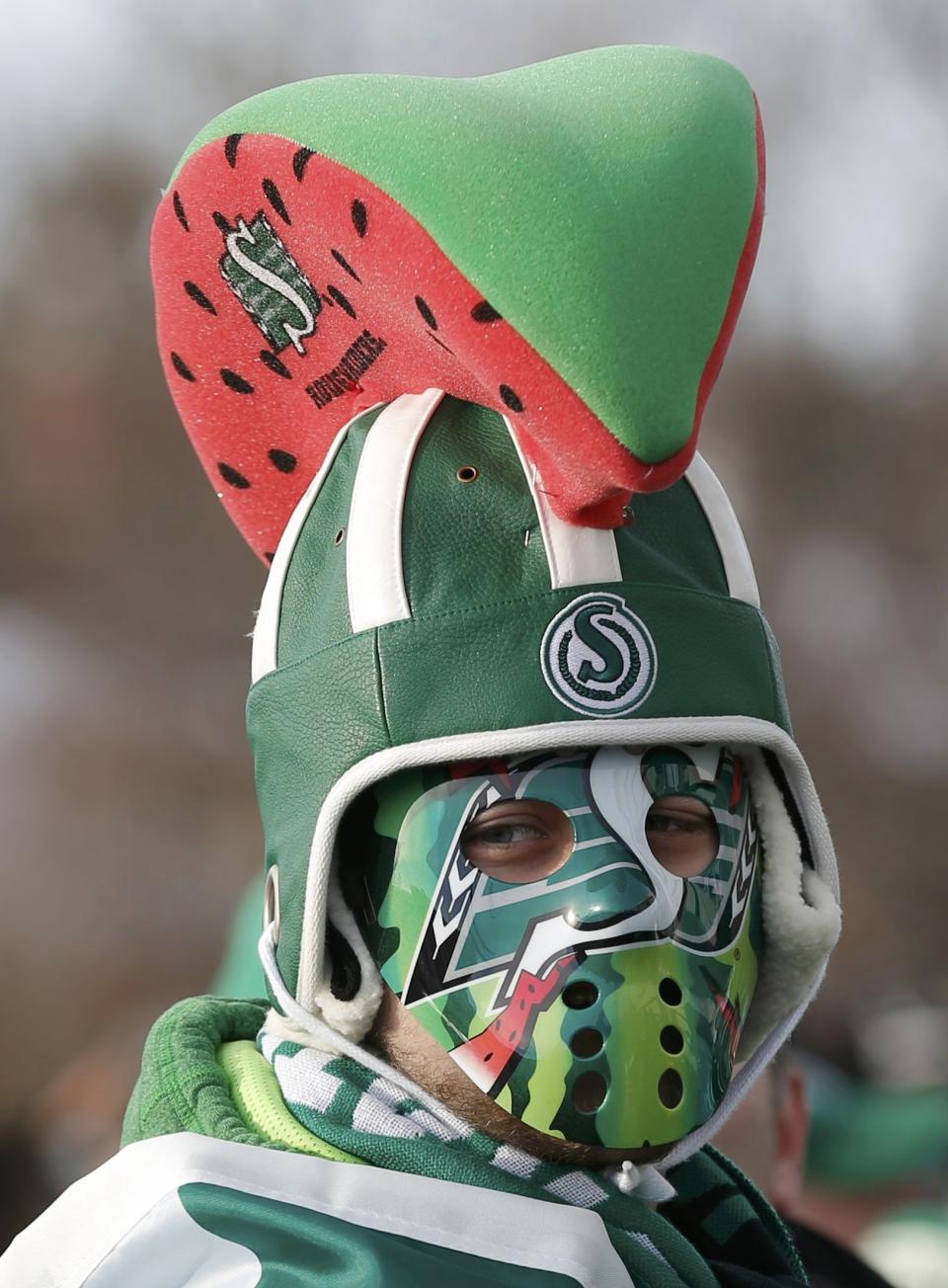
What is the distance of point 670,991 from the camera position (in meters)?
1.50

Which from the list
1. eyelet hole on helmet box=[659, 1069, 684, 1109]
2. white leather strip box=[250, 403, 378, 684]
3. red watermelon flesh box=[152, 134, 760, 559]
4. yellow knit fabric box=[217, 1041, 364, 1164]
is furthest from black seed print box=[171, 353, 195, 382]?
eyelet hole on helmet box=[659, 1069, 684, 1109]

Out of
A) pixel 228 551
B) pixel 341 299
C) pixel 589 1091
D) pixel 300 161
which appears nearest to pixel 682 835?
pixel 589 1091

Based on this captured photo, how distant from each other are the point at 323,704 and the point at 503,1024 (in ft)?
1.22

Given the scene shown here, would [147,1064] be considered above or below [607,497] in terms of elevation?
below

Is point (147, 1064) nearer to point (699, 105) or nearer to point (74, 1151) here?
point (699, 105)

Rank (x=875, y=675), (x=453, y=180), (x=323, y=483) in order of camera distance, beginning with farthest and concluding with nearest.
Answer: (x=875, y=675) < (x=323, y=483) < (x=453, y=180)

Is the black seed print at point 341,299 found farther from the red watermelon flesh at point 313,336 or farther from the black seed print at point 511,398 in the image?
the black seed print at point 511,398

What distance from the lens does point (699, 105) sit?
4.99 ft

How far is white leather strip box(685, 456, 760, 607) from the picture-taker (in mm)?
1734

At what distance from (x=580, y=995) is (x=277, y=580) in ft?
1.99

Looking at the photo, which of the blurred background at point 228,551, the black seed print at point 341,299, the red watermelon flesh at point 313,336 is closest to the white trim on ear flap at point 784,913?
the red watermelon flesh at point 313,336

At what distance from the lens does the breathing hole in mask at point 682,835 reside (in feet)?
5.15

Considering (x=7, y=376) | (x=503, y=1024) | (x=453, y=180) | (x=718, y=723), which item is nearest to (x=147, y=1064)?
(x=503, y=1024)

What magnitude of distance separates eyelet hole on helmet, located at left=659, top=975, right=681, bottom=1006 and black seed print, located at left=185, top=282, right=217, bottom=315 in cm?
92
